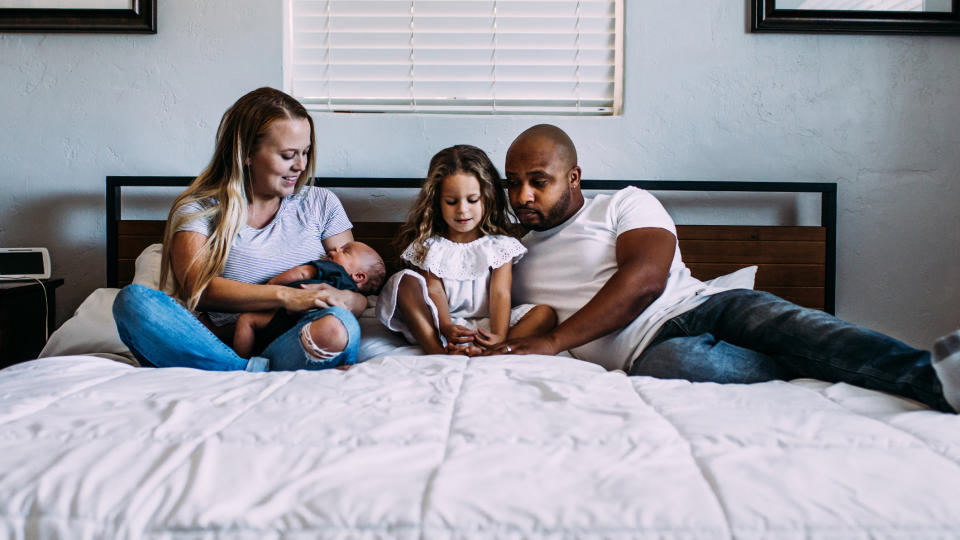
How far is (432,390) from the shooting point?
1.02 metres

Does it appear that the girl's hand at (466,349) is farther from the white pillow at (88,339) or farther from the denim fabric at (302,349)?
the white pillow at (88,339)

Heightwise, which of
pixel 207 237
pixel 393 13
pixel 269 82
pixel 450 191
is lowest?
pixel 207 237

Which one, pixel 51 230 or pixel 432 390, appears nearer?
pixel 432 390

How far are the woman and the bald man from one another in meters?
0.42

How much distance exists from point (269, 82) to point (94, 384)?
1.27 meters

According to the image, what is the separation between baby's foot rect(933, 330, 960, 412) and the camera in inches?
34.6

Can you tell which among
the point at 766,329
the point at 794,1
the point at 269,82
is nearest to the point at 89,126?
the point at 269,82

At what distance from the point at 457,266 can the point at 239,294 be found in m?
0.51

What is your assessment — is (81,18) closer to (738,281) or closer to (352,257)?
(352,257)

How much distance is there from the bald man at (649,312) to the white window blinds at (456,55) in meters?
0.53

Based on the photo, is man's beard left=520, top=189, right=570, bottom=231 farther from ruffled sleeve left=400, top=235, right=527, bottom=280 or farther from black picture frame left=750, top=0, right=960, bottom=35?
black picture frame left=750, top=0, right=960, bottom=35

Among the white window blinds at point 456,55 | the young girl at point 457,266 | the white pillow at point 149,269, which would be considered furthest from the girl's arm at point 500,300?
the white pillow at point 149,269

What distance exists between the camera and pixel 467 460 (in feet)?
2.39

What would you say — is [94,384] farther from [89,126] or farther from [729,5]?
[729,5]
